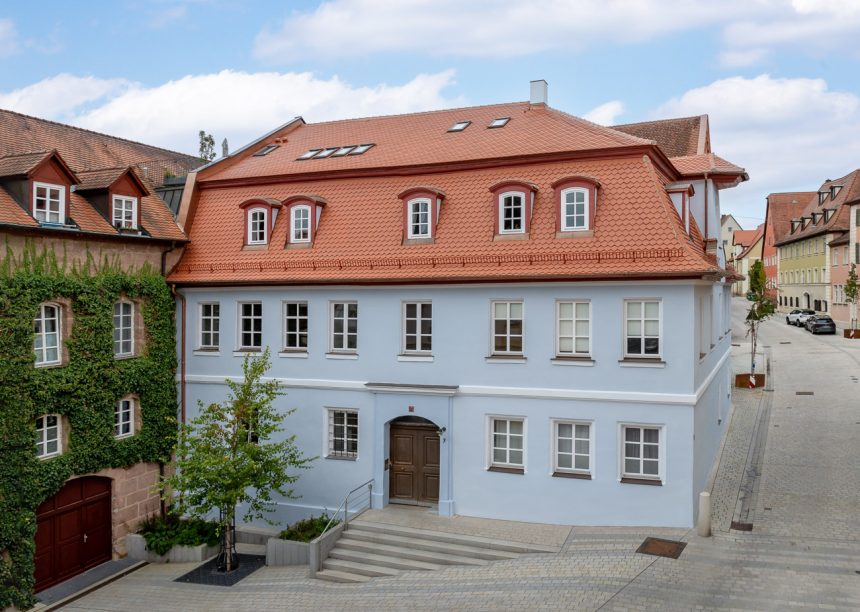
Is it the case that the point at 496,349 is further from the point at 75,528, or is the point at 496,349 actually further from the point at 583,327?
the point at 75,528

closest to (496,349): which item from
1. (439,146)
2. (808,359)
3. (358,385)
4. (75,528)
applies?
(358,385)

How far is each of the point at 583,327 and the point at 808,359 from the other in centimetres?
2867

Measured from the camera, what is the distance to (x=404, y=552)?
17234 millimetres

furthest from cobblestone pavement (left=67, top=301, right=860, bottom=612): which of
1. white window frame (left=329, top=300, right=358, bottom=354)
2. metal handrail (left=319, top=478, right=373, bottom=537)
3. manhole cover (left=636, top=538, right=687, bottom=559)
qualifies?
white window frame (left=329, top=300, right=358, bottom=354)

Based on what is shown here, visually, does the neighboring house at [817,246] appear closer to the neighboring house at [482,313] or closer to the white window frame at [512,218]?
the neighboring house at [482,313]

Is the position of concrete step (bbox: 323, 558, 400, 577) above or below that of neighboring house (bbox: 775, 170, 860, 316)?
below

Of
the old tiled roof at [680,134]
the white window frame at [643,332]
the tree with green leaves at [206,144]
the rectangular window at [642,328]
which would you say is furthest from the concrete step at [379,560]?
the tree with green leaves at [206,144]

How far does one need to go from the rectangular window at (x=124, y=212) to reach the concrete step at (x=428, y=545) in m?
10.5

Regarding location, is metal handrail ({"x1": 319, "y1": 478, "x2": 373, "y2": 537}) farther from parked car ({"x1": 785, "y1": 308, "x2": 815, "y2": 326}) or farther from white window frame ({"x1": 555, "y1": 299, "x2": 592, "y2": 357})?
parked car ({"x1": 785, "y1": 308, "x2": 815, "y2": 326})

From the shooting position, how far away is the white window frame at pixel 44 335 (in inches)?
710

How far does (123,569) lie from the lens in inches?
765

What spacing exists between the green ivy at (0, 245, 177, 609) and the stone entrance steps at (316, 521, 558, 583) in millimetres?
6347

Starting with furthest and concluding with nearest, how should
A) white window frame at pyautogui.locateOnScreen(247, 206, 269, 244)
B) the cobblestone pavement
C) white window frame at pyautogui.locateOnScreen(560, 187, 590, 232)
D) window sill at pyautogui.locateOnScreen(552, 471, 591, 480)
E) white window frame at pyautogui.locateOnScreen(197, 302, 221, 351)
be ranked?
1. white window frame at pyautogui.locateOnScreen(197, 302, 221, 351)
2. white window frame at pyautogui.locateOnScreen(247, 206, 269, 244)
3. white window frame at pyautogui.locateOnScreen(560, 187, 590, 232)
4. window sill at pyautogui.locateOnScreen(552, 471, 591, 480)
5. the cobblestone pavement

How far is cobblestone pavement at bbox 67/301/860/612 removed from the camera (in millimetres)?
13781
